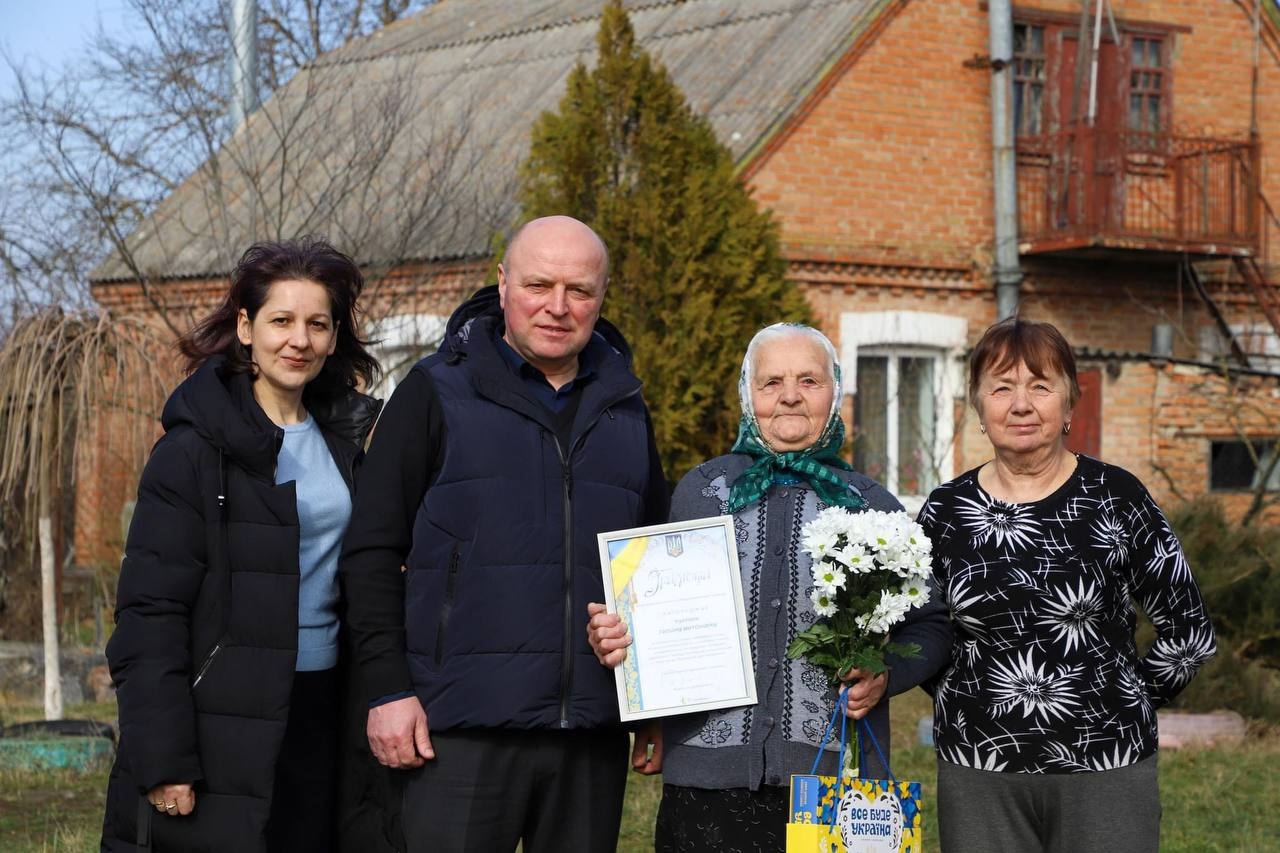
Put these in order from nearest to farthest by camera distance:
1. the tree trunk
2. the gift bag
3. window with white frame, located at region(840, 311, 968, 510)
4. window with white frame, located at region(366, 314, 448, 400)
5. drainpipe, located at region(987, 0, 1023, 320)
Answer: the gift bag → the tree trunk → window with white frame, located at region(366, 314, 448, 400) → window with white frame, located at region(840, 311, 968, 510) → drainpipe, located at region(987, 0, 1023, 320)

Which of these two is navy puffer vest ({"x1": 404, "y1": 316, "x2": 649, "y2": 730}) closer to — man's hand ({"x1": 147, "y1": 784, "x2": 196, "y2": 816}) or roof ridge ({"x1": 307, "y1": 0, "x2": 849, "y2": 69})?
man's hand ({"x1": 147, "y1": 784, "x2": 196, "y2": 816})

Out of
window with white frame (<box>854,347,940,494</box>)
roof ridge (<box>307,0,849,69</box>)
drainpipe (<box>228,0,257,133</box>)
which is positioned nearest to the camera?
drainpipe (<box>228,0,257,133</box>)

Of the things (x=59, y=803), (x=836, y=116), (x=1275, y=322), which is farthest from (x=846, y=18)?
(x=59, y=803)

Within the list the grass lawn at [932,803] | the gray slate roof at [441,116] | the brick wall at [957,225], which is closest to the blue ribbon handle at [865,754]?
the grass lawn at [932,803]

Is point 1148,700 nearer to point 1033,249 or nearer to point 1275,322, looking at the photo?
point 1033,249

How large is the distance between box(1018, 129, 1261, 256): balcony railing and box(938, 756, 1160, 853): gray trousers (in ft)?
37.6

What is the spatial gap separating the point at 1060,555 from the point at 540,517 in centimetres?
121

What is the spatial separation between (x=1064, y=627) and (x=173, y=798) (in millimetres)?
2074

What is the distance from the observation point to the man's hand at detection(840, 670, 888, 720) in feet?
12.8

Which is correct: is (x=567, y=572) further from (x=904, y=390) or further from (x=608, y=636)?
(x=904, y=390)

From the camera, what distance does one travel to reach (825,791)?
3787 millimetres

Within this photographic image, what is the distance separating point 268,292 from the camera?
425cm

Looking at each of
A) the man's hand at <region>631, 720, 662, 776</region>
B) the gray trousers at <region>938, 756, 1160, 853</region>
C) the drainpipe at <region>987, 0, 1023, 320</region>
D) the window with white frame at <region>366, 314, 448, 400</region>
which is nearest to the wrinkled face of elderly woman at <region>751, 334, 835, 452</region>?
the man's hand at <region>631, 720, 662, 776</region>

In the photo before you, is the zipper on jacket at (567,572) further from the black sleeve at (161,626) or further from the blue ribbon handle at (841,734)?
the black sleeve at (161,626)
